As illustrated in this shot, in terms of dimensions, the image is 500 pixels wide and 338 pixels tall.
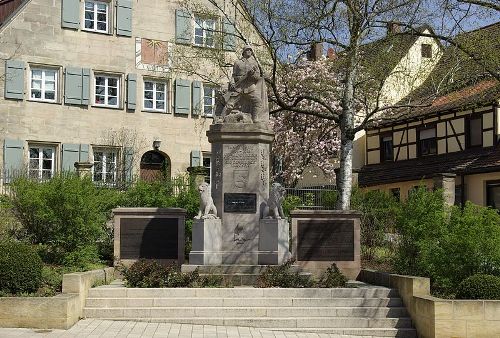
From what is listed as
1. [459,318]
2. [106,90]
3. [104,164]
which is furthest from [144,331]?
[106,90]

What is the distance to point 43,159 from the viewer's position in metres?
32.7

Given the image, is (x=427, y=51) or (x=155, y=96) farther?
(x=155, y=96)

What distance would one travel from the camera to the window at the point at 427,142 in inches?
1558

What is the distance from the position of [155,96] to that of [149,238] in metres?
17.5

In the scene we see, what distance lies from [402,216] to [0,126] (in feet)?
65.5

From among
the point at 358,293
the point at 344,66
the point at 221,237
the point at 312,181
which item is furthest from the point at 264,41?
the point at 312,181

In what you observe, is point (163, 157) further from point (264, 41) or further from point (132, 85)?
point (264, 41)

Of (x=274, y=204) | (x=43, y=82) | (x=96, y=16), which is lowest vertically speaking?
(x=274, y=204)

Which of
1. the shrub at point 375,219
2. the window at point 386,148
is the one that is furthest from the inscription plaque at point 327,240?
the window at point 386,148

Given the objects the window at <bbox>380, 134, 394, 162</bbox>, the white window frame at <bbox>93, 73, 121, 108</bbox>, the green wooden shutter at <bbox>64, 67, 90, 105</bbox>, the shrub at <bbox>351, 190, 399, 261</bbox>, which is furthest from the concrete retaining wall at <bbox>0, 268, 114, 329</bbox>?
the window at <bbox>380, 134, 394, 162</bbox>

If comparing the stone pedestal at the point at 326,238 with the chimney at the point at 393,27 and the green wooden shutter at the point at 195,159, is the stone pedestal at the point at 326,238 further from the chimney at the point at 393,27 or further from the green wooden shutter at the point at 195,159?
the green wooden shutter at the point at 195,159

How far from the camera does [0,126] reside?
31.5m

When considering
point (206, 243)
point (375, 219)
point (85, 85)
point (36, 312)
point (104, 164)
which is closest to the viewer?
point (36, 312)

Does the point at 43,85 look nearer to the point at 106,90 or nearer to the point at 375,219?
the point at 106,90
